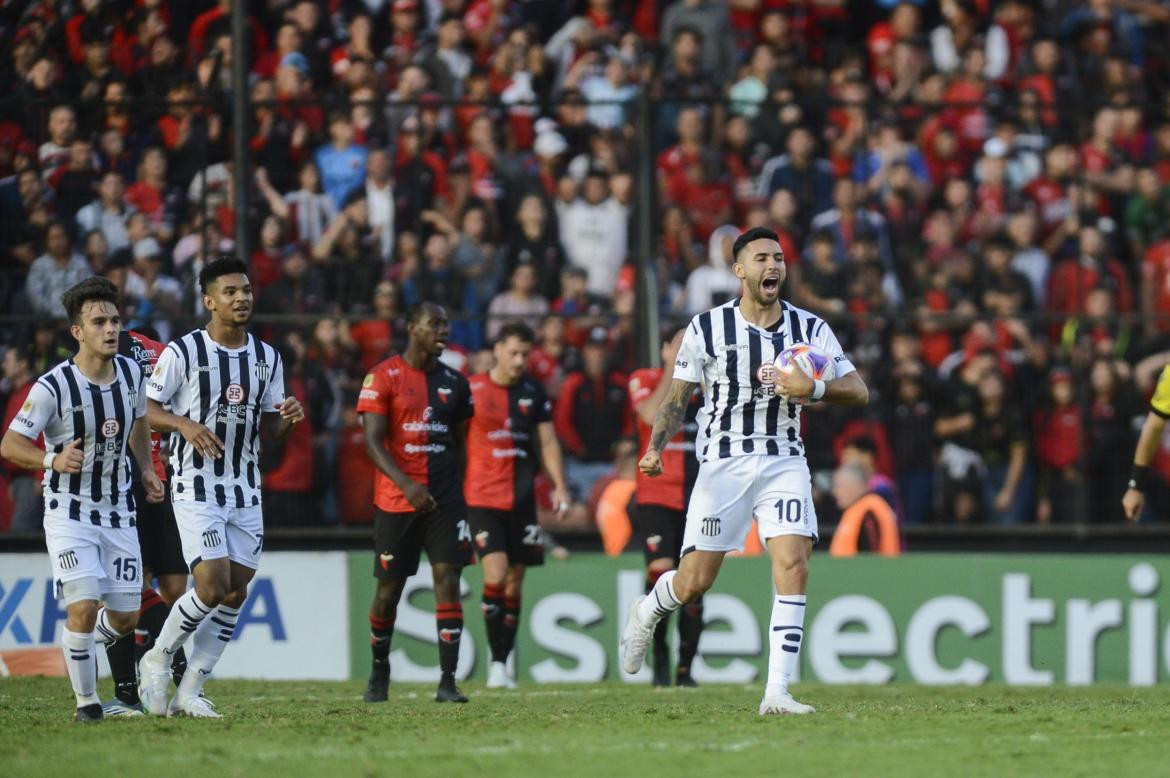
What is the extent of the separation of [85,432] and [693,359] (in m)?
3.00

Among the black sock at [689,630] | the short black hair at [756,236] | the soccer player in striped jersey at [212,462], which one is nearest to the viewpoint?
the short black hair at [756,236]

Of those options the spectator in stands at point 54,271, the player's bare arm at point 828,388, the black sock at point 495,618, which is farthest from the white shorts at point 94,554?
the spectator in stands at point 54,271

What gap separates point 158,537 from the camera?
416 inches

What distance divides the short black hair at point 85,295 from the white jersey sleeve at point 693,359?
9.25 ft

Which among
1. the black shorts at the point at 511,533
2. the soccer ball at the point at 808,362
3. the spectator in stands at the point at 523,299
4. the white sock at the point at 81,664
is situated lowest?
the white sock at the point at 81,664

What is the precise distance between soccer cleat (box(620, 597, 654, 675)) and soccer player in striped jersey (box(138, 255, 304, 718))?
203 centimetres

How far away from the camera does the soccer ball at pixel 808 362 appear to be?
8656mm

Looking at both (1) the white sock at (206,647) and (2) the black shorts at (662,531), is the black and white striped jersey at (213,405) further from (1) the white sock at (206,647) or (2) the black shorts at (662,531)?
(2) the black shorts at (662,531)

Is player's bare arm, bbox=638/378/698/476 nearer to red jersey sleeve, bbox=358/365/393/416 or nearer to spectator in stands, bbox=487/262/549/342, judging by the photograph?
red jersey sleeve, bbox=358/365/393/416

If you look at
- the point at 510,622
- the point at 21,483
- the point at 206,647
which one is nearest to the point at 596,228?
the point at 510,622

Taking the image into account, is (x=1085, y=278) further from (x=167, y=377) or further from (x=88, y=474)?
(x=88, y=474)

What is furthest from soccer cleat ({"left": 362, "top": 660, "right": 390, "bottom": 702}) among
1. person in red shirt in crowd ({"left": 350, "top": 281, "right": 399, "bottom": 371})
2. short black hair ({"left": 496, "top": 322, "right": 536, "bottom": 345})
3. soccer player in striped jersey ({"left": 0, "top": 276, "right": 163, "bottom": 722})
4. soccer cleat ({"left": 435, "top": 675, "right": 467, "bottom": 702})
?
person in red shirt in crowd ({"left": 350, "top": 281, "right": 399, "bottom": 371})

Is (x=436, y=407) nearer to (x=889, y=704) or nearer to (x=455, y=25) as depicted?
(x=889, y=704)

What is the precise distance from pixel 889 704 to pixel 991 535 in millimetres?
4819
